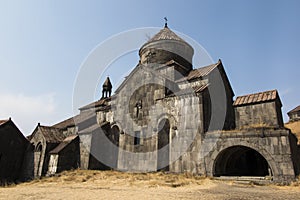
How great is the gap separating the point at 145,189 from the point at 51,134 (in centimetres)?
1427

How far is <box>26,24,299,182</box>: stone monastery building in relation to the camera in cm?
1334

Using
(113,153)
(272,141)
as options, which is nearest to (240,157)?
(272,141)

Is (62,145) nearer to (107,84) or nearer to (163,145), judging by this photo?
(163,145)

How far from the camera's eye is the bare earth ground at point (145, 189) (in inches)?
325

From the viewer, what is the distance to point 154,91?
18.4 m

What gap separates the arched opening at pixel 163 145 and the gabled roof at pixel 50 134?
Answer: 10366 millimetres

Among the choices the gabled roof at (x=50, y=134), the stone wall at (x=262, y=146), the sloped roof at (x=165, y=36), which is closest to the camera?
the stone wall at (x=262, y=146)

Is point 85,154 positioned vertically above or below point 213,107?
below

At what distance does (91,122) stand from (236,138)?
48.9ft

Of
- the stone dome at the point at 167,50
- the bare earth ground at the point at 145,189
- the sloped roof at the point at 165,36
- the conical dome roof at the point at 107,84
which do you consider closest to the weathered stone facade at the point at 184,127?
the stone dome at the point at 167,50

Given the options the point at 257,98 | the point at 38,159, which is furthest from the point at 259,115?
the point at 38,159

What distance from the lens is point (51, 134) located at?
808 inches

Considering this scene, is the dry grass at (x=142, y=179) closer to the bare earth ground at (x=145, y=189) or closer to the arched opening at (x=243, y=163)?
the bare earth ground at (x=145, y=189)

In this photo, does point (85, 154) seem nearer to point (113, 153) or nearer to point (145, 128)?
point (113, 153)
